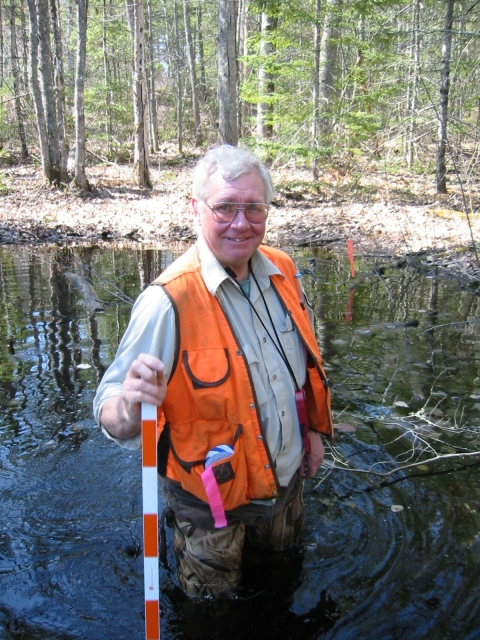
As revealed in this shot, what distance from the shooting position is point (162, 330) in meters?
2.66

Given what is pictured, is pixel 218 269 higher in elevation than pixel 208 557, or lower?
higher

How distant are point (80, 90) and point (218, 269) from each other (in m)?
18.5

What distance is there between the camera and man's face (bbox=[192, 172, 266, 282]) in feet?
9.34

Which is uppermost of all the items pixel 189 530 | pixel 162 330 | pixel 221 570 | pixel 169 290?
pixel 169 290

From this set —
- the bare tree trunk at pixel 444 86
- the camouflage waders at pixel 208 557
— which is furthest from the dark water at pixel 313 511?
the bare tree trunk at pixel 444 86

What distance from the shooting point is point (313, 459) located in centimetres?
337

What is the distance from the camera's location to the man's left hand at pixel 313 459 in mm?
3371

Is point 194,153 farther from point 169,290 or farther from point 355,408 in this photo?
point 169,290

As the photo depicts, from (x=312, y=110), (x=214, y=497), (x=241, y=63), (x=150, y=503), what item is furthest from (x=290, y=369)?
(x=241, y=63)

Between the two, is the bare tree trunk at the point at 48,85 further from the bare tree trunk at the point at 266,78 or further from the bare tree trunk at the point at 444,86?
the bare tree trunk at the point at 444,86

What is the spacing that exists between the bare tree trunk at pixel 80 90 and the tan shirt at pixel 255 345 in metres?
18.0

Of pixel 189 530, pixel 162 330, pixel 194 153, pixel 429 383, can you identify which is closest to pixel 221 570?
pixel 189 530

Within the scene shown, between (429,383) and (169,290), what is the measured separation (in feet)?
14.6

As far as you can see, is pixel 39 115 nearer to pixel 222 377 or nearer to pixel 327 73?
pixel 327 73
